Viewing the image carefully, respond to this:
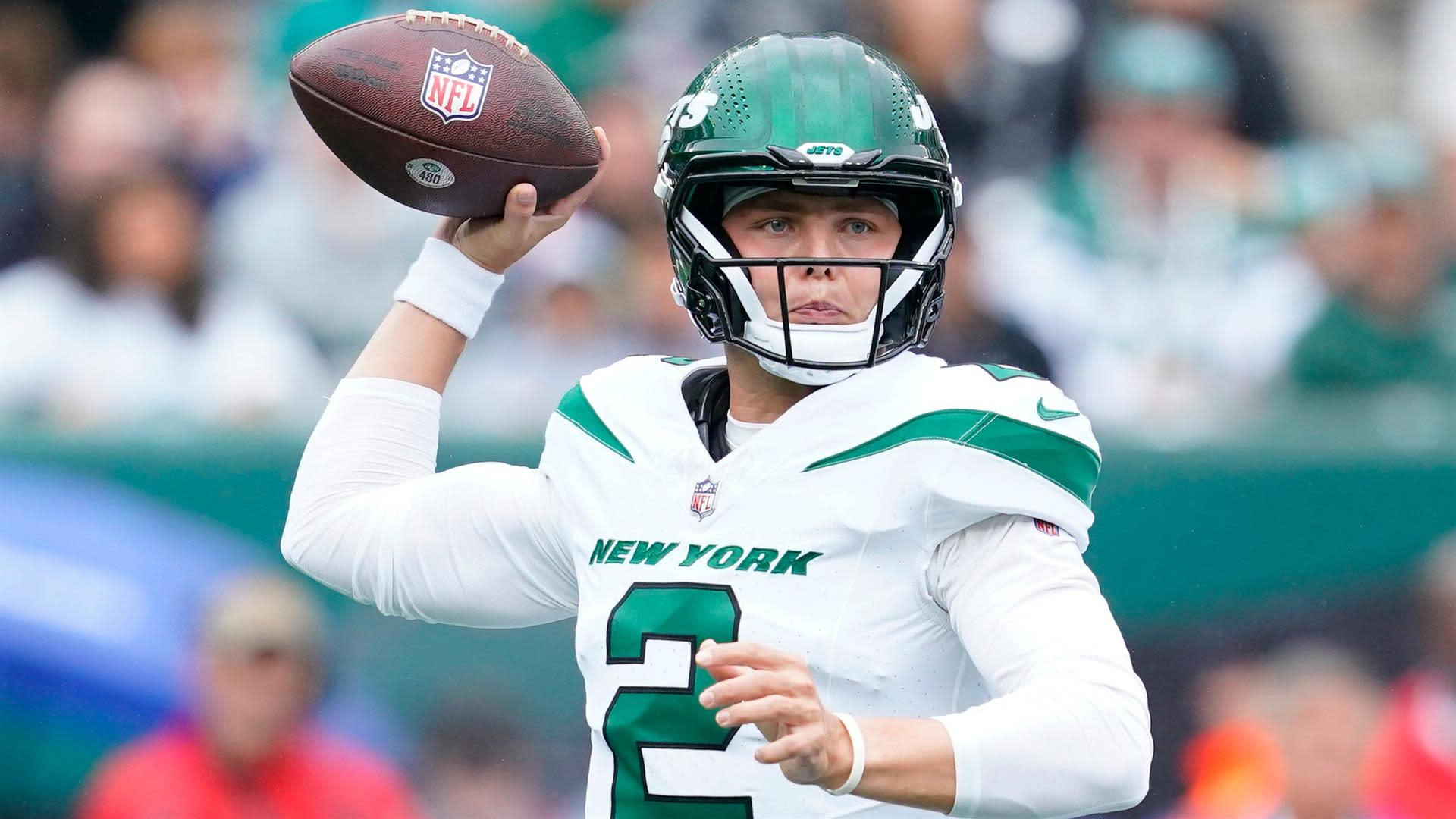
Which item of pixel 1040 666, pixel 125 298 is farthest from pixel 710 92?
pixel 125 298

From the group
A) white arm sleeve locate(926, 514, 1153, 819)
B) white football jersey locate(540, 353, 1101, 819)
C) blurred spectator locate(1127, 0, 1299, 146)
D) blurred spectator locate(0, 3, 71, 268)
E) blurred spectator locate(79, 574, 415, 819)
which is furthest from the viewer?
blurred spectator locate(1127, 0, 1299, 146)

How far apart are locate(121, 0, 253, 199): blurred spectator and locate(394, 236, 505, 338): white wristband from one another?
2748mm

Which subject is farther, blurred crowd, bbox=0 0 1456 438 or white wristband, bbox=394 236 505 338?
blurred crowd, bbox=0 0 1456 438

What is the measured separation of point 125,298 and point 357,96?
102 inches

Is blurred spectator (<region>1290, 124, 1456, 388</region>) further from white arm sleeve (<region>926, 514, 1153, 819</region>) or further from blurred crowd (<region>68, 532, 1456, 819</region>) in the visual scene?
white arm sleeve (<region>926, 514, 1153, 819</region>)

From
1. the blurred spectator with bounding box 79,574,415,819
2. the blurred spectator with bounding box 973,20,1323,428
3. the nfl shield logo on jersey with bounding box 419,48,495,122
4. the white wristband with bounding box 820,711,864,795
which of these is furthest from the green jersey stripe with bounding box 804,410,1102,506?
the blurred spectator with bounding box 973,20,1323,428

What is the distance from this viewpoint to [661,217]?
5008 millimetres

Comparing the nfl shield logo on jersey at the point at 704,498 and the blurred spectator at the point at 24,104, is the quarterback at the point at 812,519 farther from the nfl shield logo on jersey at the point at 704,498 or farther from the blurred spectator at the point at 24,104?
the blurred spectator at the point at 24,104

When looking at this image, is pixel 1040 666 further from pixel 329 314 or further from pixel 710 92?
pixel 329 314

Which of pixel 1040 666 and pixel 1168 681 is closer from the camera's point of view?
pixel 1040 666

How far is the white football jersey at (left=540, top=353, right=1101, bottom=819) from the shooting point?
194cm

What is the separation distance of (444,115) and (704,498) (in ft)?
2.25

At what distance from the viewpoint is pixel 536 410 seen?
4688mm

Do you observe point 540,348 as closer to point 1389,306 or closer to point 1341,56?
point 1389,306
